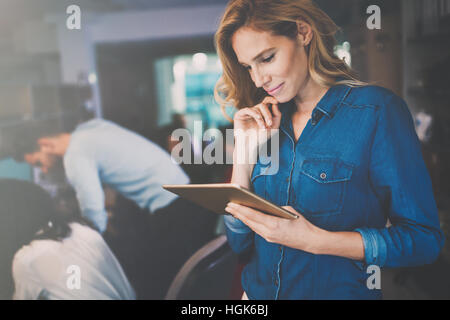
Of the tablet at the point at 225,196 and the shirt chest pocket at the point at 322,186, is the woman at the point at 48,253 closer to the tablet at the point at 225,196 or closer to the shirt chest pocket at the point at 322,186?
the tablet at the point at 225,196

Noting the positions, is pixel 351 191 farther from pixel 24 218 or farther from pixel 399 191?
pixel 24 218

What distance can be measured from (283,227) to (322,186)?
235 mm

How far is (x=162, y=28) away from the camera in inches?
68.9

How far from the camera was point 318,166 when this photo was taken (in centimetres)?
139

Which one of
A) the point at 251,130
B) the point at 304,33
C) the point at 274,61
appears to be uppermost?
the point at 304,33

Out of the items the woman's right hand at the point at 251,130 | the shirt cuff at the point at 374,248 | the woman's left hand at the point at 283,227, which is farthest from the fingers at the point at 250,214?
the shirt cuff at the point at 374,248

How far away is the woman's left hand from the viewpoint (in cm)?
131

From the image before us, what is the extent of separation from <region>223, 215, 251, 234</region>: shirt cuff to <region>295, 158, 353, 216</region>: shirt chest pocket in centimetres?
27

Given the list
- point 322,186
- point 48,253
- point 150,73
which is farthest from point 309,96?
point 48,253

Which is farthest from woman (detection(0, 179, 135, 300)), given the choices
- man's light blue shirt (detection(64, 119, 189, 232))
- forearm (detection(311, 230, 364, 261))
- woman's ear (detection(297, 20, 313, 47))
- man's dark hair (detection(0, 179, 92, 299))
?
woman's ear (detection(297, 20, 313, 47))

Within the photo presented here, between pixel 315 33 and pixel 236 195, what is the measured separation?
2.40 feet

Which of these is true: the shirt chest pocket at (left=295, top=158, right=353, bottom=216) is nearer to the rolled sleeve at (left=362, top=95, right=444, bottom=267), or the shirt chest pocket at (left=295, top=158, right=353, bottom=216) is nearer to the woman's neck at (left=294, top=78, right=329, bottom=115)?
the rolled sleeve at (left=362, top=95, right=444, bottom=267)
